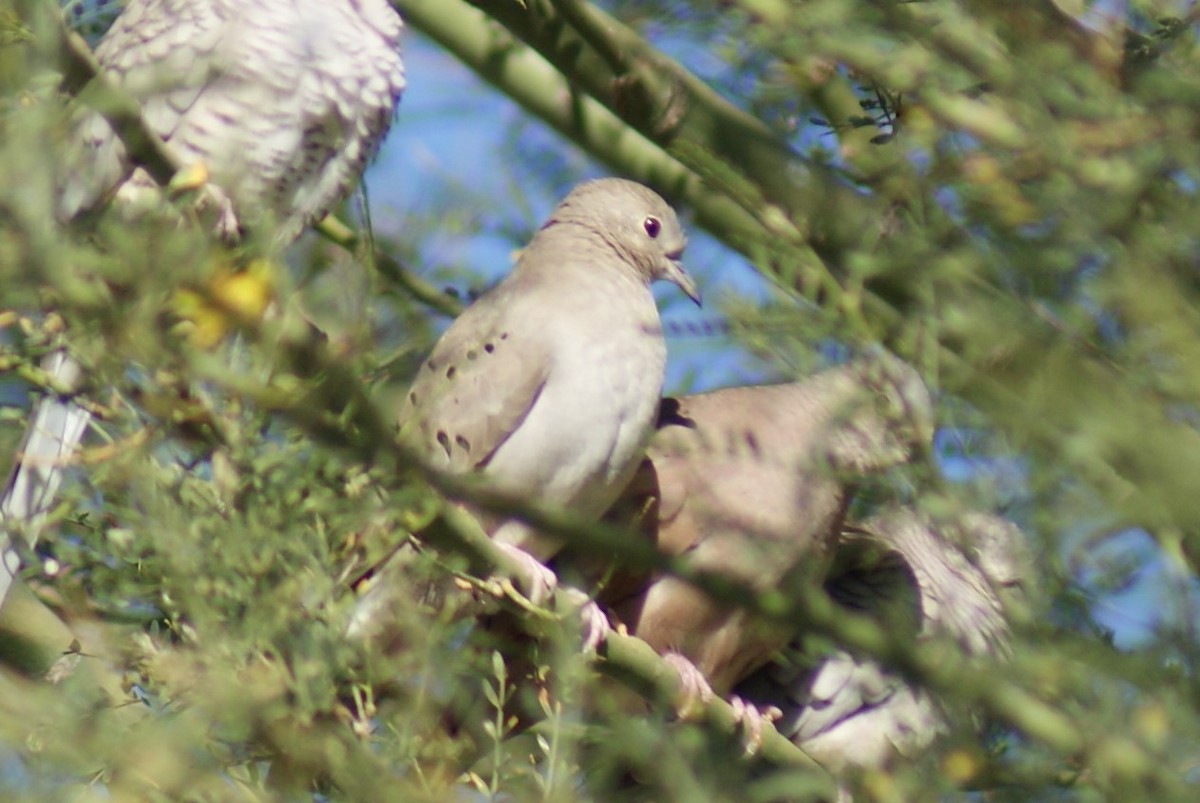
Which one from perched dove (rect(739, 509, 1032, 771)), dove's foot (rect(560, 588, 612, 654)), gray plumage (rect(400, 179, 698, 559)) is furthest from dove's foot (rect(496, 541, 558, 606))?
perched dove (rect(739, 509, 1032, 771))

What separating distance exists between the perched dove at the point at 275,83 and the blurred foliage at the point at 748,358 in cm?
77

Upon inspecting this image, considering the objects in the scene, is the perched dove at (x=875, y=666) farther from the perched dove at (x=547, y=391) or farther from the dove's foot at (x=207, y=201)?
the dove's foot at (x=207, y=201)

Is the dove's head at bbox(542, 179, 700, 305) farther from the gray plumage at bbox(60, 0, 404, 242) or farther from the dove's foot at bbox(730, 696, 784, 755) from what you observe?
the dove's foot at bbox(730, 696, 784, 755)

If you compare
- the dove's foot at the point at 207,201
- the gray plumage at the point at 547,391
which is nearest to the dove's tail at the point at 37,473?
the dove's foot at the point at 207,201

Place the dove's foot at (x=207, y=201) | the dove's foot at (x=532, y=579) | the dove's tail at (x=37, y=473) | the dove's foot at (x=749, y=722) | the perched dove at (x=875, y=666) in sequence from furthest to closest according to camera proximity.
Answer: the perched dove at (x=875, y=666) → the dove's foot at (x=749, y=722) → the dove's tail at (x=37, y=473) → the dove's foot at (x=532, y=579) → the dove's foot at (x=207, y=201)

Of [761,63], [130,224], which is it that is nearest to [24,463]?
[130,224]

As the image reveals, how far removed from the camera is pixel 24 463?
2.97 metres

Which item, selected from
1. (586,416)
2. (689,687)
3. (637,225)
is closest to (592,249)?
(637,225)

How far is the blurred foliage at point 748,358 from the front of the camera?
5.67ft

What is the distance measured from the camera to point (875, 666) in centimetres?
348

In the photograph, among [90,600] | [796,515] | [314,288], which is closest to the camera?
[314,288]

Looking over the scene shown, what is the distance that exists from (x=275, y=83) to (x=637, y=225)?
34.1 inches

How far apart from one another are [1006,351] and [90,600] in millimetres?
1638

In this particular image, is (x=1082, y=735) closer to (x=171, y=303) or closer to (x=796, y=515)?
(x=171, y=303)
